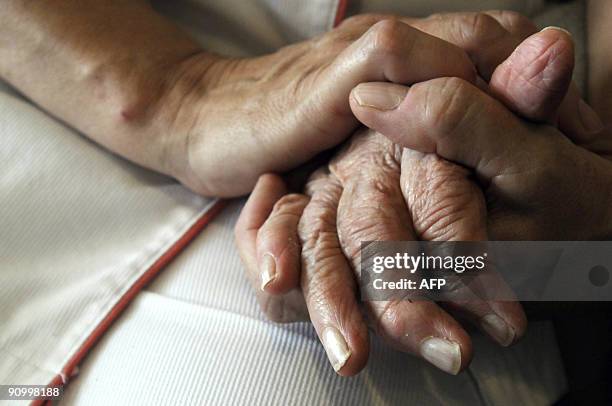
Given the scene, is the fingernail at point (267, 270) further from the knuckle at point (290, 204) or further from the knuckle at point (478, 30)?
the knuckle at point (478, 30)

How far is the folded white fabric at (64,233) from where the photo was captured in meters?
0.55

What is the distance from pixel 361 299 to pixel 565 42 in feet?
0.78

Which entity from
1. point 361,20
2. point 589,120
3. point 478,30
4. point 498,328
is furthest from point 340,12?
point 498,328

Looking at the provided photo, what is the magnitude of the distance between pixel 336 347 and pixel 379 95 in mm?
200

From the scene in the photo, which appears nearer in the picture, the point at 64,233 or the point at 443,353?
the point at 443,353

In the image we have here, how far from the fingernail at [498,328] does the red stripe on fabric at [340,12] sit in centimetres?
37

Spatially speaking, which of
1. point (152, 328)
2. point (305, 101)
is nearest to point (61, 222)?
point (152, 328)

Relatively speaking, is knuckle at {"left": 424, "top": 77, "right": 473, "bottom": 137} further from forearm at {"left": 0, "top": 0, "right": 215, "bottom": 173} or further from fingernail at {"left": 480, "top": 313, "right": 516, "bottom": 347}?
forearm at {"left": 0, "top": 0, "right": 215, "bottom": 173}

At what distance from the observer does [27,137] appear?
2.12ft

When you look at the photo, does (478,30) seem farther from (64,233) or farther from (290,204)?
(64,233)

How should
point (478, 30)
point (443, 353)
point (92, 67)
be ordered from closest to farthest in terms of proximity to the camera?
point (443, 353) → point (478, 30) → point (92, 67)

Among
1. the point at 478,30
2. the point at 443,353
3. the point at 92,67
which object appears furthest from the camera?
the point at 92,67

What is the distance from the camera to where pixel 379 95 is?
0.47 metres

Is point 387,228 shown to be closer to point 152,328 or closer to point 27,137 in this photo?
point 152,328
